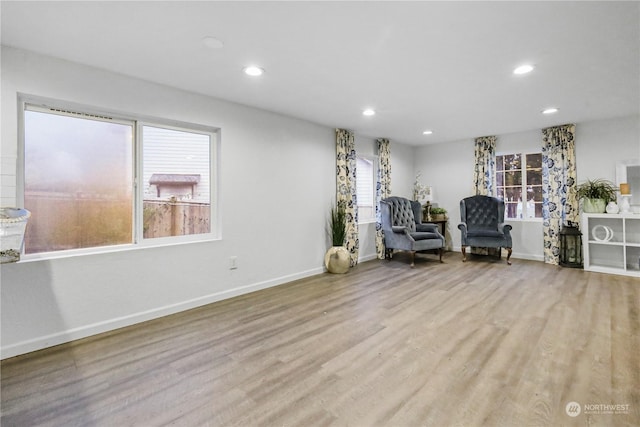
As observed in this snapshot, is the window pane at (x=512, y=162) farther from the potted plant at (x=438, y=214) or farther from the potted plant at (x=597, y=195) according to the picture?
the potted plant at (x=438, y=214)

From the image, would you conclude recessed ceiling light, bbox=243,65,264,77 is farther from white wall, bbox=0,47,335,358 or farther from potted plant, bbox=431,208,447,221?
potted plant, bbox=431,208,447,221

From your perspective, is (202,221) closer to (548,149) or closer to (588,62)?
(588,62)

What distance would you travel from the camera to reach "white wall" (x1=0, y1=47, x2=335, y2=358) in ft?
7.51

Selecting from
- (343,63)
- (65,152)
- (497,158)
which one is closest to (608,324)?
(343,63)

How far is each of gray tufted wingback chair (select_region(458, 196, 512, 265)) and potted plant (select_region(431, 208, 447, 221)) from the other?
1.72 ft

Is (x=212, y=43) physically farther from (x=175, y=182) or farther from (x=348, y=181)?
(x=348, y=181)

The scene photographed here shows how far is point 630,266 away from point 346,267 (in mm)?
4360

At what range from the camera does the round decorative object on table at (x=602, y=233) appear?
14.9ft

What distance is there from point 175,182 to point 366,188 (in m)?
3.62

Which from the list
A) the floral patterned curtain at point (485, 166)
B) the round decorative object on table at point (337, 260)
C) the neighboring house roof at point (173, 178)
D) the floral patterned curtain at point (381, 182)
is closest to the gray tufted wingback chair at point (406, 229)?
the floral patterned curtain at point (381, 182)

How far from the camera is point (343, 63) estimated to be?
2635 mm

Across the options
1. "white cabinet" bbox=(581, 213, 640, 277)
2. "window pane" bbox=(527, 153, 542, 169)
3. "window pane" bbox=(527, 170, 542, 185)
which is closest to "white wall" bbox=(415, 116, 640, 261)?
"window pane" bbox=(527, 153, 542, 169)

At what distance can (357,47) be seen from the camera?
92.9 inches

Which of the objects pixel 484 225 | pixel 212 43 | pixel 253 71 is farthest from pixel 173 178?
pixel 484 225
